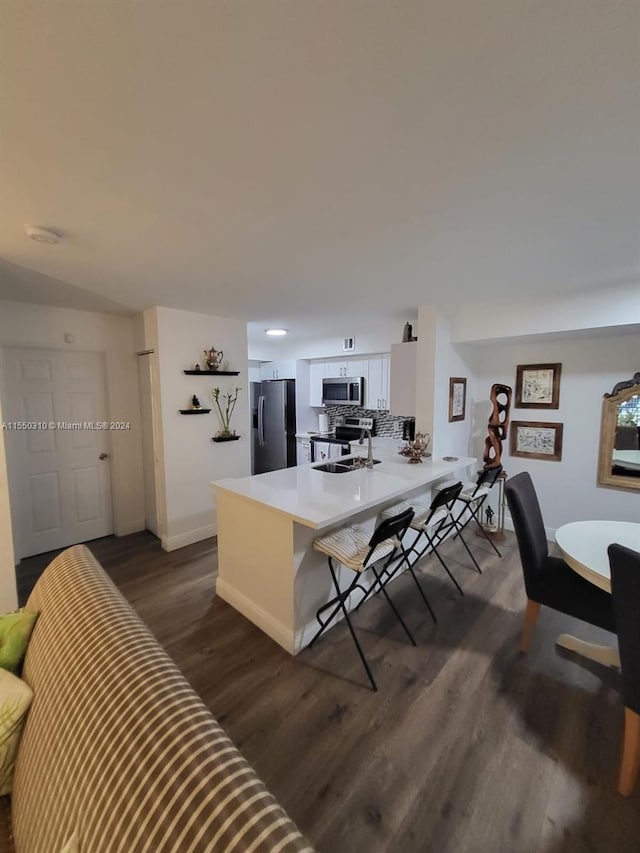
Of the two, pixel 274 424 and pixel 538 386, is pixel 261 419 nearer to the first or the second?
pixel 274 424

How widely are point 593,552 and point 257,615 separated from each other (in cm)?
196

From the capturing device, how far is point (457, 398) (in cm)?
373

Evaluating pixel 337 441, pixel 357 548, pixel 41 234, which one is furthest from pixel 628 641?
pixel 337 441

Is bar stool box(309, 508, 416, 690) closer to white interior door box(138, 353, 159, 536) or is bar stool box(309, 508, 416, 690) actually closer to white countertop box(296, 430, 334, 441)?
white interior door box(138, 353, 159, 536)

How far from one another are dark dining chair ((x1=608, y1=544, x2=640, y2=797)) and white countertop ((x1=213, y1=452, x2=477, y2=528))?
1.12 meters

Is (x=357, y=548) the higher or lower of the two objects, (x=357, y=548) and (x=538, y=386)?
the lower

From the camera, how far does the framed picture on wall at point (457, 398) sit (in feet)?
11.8

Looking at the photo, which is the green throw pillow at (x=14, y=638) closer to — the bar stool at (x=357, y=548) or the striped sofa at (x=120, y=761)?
the striped sofa at (x=120, y=761)

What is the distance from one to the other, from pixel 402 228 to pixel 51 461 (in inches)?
141

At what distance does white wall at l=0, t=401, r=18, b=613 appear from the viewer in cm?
219

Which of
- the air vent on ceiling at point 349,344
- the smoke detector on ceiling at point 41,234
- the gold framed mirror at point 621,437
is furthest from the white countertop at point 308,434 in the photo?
the smoke detector on ceiling at point 41,234

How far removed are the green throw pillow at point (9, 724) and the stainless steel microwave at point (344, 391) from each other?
419cm

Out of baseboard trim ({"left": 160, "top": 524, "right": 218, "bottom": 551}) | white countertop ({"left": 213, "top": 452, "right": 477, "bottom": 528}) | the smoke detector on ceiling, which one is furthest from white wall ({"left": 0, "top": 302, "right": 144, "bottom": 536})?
white countertop ({"left": 213, "top": 452, "right": 477, "bottom": 528})

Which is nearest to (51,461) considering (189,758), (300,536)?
(300,536)
